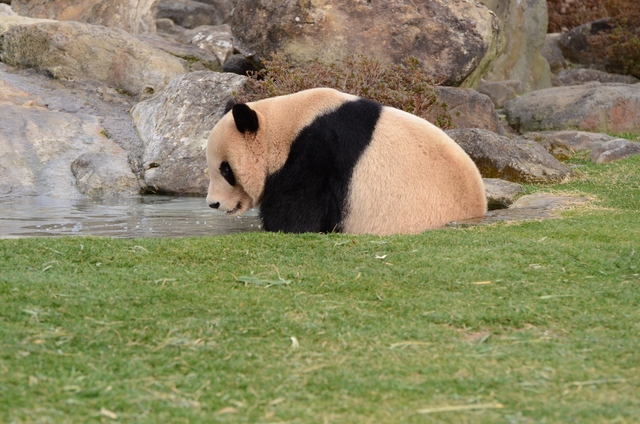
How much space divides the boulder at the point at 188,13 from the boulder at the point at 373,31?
39.9 ft

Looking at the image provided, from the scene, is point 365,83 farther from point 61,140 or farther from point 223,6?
point 223,6

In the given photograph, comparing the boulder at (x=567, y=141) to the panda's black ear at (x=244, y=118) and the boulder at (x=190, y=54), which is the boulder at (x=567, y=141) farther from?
the panda's black ear at (x=244, y=118)

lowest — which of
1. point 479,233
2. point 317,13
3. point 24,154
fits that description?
point 24,154

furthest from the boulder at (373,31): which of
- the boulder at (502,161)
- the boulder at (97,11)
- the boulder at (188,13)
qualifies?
the boulder at (188,13)

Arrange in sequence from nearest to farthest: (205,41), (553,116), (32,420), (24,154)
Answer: (32,420)
(24,154)
(553,116)
(205,41)

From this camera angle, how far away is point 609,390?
2.85 metres

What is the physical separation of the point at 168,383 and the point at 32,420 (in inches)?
19.5

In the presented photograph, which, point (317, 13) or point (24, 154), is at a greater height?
point (317, 13)

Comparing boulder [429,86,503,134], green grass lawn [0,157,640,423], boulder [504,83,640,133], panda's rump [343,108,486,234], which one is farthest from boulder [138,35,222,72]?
green grass lawn [0,157,640,423]

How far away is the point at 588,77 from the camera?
21.3m

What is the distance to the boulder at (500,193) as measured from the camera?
293 inches

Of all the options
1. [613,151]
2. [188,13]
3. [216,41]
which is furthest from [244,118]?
[188,13]

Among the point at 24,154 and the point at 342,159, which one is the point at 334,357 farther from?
the point at 24,154

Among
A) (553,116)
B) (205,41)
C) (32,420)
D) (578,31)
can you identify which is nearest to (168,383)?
(32,420)
